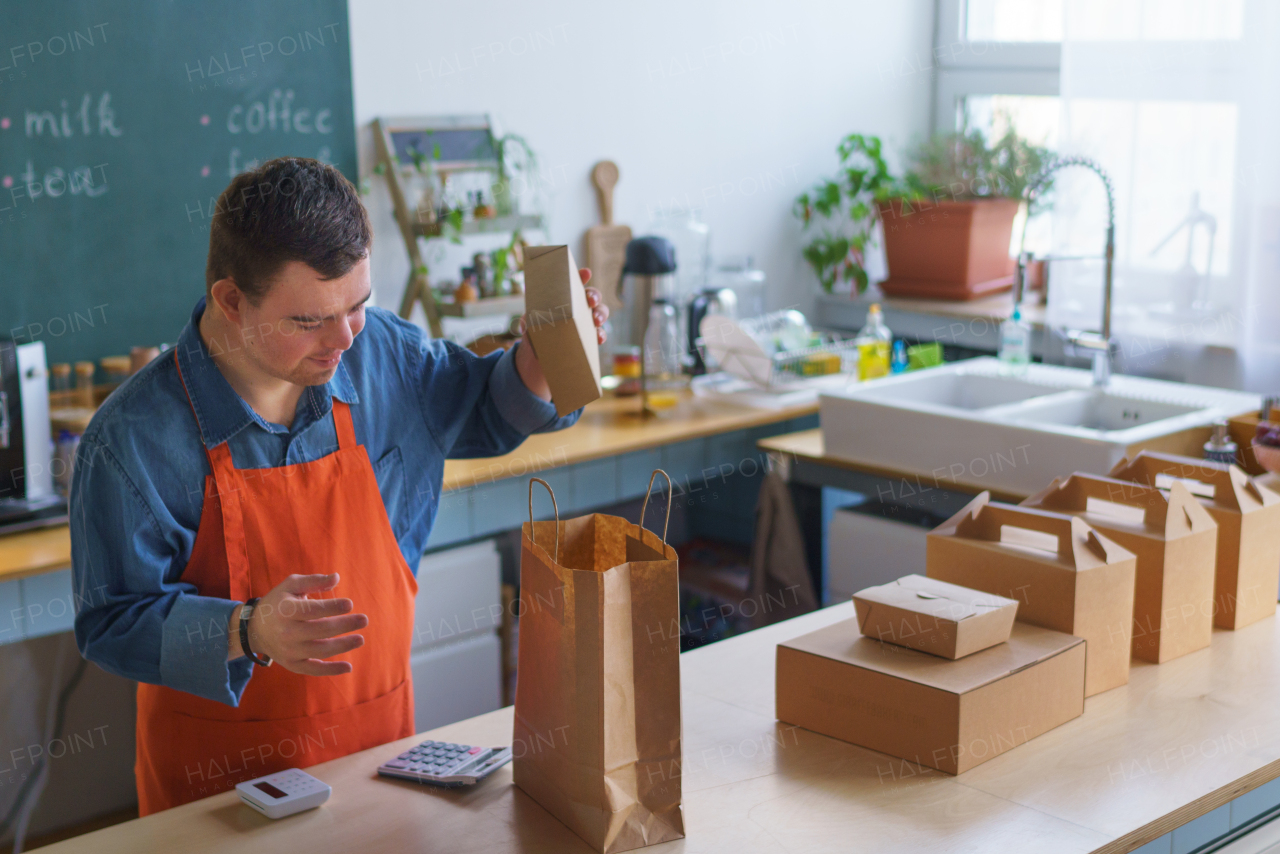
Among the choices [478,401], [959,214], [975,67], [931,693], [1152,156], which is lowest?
[931,693]

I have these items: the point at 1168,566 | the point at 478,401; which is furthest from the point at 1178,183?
the point at 478,401

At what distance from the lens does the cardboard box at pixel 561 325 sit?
1.46 m

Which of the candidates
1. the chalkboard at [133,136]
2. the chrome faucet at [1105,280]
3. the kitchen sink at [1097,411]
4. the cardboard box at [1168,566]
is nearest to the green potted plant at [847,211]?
the chrome faucet at [1105,280]

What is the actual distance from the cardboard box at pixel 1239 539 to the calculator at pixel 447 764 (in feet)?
3.50

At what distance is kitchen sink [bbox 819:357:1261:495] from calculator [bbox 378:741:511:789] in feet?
4.94

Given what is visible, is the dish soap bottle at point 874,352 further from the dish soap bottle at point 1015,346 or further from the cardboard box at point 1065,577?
the cardboard box at point 1065,577

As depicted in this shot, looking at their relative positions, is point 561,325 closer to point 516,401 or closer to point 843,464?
point 516,401

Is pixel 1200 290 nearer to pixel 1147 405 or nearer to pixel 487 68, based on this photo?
pixel 1147 405

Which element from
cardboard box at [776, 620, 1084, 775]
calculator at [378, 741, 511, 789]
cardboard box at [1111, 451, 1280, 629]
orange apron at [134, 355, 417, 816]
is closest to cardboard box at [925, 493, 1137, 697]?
cardboard box at [776, 620, 1084, 775]

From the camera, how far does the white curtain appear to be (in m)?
3.16

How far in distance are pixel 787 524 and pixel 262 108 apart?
1.63 metres

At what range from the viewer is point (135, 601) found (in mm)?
1377

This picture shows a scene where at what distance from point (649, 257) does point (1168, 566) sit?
1.95m

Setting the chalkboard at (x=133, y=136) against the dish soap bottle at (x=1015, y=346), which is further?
the dish soap bottle at (x=1015, y=346)
